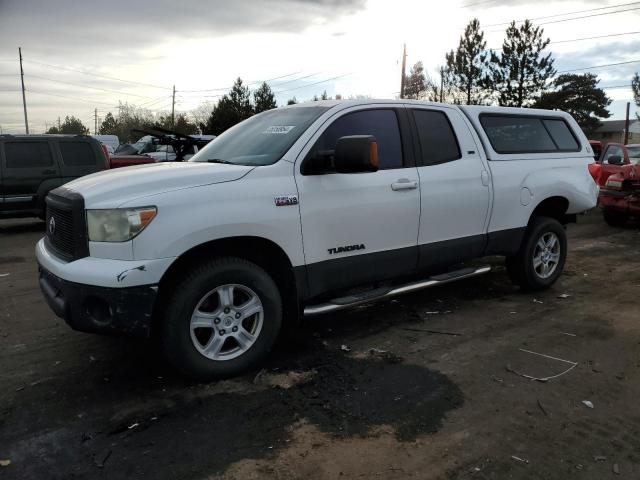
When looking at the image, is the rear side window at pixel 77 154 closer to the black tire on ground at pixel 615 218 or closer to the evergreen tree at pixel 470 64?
the black tire on ground at pixel 615 218

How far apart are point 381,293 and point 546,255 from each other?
2590mm

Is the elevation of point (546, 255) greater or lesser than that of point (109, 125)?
lesser

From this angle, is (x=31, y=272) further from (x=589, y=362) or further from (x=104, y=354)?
(x=589, y=362)

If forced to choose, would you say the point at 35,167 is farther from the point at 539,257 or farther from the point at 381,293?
the point at 539,257

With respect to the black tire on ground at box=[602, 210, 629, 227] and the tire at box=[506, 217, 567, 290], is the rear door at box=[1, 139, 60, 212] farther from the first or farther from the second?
the black tire on ground at box=[602, 210, 629, 227]

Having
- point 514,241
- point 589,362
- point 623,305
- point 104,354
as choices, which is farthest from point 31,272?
point 623,305

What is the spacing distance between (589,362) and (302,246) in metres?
2.37

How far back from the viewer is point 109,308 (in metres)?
3.24

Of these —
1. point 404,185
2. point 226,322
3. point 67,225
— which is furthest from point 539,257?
point 67,225

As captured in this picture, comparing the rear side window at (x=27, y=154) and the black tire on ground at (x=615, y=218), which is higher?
the rear side window at (x=27, y=154)

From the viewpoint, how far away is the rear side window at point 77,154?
35.3 feet

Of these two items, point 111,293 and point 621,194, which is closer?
point 111,293

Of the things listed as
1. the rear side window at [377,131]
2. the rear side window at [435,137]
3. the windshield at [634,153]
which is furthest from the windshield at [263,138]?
the windshield at [634,153]

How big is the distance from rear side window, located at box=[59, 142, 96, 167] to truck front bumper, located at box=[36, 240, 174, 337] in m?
8.36
